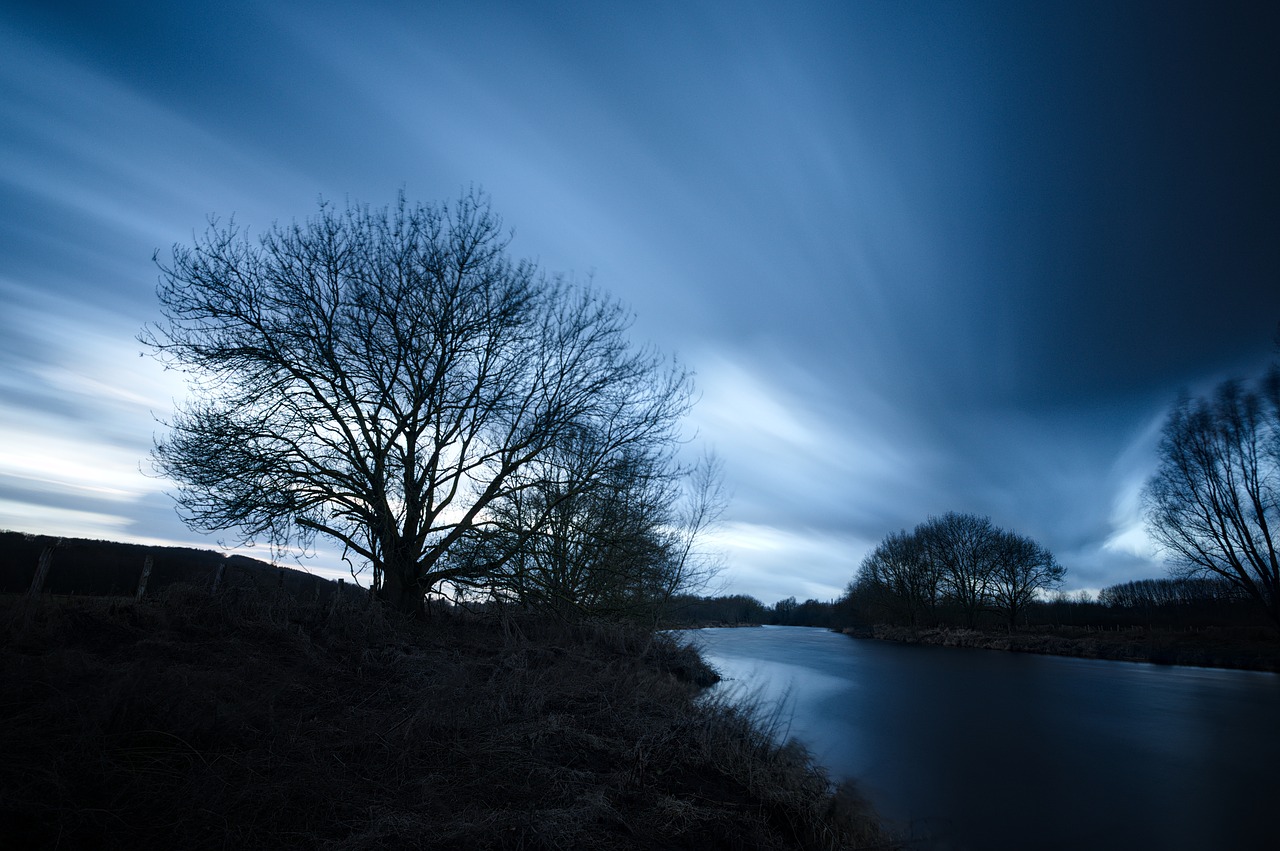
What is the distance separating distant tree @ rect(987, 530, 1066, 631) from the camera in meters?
50.9

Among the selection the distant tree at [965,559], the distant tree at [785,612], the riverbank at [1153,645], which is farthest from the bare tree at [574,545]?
the distant tree at [785,612]

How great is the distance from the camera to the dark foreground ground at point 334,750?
12.2 feet

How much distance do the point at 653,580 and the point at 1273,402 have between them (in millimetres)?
26720

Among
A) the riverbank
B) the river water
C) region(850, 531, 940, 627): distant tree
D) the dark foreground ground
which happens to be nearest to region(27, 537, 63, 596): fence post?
the dark foreground ground

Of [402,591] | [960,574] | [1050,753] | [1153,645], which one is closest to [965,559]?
[960,574]

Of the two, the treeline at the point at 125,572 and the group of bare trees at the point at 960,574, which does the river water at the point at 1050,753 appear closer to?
the treeline at the point at 125,572

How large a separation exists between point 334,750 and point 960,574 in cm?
5887

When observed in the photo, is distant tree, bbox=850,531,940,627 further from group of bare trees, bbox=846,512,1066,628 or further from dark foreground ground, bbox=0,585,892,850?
dark foreground ground, bbox=0,585,892,850

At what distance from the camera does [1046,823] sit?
726 cm

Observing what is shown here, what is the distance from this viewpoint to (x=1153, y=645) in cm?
3209

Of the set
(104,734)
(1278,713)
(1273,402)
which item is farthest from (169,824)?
(1273,402)

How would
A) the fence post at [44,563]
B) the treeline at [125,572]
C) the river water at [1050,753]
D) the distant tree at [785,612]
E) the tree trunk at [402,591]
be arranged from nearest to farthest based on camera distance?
the river water at [1050,753] → the treeline at [125,572] → the fence post at [44,563] → the tree trunk at [402,591] → the distant tree at [785,612]

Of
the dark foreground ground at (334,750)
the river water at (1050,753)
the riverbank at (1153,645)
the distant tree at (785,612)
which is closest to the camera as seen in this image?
the dark foreground ground at (334,750)

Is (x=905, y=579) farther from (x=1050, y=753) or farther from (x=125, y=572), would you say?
(x=125, y=572)
